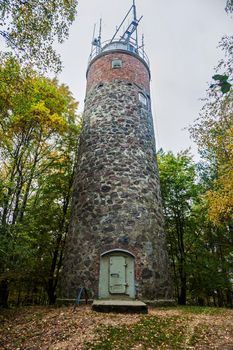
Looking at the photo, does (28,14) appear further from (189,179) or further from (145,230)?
(189,179)

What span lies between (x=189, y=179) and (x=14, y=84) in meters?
10.3

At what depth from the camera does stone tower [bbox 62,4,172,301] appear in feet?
29.5

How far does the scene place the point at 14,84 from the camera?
6.73m

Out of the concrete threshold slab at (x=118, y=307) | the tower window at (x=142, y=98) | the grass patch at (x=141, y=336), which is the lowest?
the grass patch at (x=141, y=336)

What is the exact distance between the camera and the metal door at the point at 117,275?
28.5 ft

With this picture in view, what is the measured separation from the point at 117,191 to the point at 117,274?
3077 millimetres

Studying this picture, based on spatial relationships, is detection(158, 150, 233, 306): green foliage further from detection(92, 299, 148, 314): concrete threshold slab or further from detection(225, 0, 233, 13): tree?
detection(225, 0, 233, 13): tree

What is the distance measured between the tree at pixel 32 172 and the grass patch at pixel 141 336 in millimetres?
3406

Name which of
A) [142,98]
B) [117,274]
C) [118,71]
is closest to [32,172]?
[117,274]

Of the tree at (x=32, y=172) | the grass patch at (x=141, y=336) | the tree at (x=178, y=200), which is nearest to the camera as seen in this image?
the grass patch at (x=141, y=336)

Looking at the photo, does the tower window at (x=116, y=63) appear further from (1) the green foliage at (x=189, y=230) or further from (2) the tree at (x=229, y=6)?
(2) the tree at (x=229, y=6)

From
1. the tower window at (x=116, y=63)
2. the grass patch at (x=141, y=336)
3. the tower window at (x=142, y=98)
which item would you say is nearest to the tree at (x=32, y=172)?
the tower window at (x=116, y=63)

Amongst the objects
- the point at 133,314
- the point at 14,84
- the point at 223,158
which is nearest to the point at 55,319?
the point at 133,314

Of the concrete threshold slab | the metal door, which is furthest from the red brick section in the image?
the concrete threshold slab
